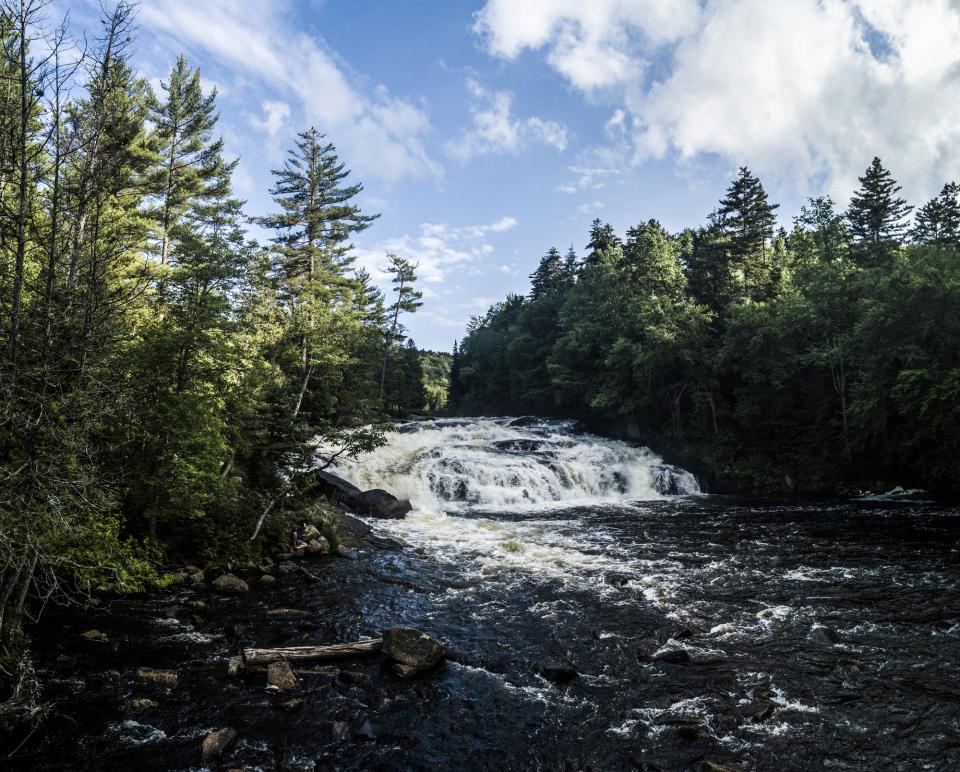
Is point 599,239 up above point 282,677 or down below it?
above

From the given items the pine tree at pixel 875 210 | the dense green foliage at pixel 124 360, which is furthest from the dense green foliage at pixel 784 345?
the dense green foliage at pixel 124 360

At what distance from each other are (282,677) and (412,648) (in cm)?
196

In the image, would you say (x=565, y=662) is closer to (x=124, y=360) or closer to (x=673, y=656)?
(x=673, y=656)

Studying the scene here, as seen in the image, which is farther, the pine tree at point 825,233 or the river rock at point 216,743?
the pine tree at point 825,233

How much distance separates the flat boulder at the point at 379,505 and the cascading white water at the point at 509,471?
86.6 inches

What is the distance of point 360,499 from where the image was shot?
1953cm

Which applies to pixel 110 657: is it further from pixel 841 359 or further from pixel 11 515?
pixel 841 359

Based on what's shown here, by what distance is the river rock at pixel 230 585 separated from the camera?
10.8 m

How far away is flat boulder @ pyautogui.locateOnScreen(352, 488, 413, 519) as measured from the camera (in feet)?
63.2

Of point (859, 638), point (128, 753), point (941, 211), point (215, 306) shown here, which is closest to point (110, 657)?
point (128, 753)

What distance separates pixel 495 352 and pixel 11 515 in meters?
68.4

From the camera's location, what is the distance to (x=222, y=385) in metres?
12.2

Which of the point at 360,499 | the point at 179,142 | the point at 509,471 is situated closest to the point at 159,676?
the point at 360,499

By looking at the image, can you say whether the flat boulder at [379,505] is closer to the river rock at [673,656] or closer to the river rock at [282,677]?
the river rock at [282,677]
